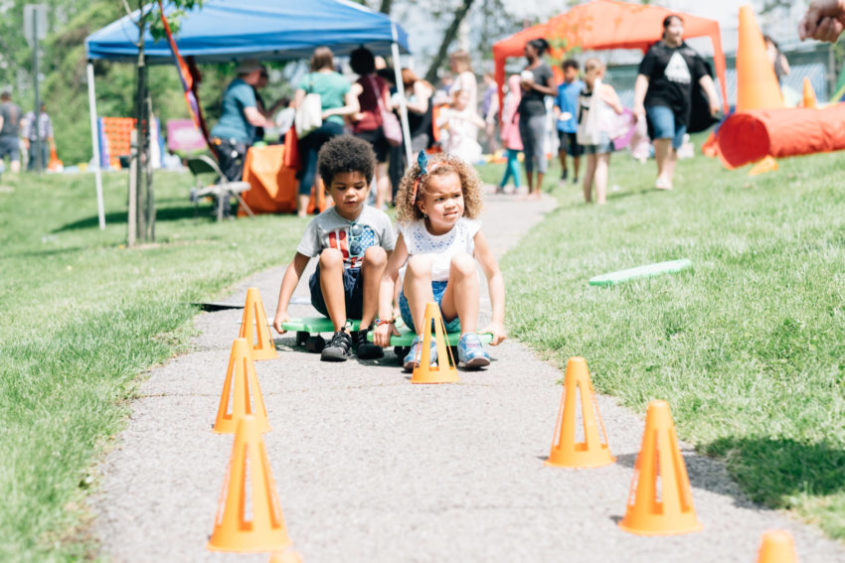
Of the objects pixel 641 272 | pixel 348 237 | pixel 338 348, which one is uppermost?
pixel 348 237

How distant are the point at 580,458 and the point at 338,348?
7.00 ft

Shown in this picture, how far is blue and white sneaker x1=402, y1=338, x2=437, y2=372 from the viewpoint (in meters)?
4.92

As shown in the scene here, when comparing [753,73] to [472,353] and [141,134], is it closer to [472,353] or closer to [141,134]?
[141,134]

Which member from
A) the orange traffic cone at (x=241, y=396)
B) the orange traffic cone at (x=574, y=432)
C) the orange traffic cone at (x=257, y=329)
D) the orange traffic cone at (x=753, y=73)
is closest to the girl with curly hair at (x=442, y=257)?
the orange traffic cone at (x=257, y=329)

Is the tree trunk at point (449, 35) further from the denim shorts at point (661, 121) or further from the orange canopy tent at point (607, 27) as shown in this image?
the denim shorts at point (661, 121)

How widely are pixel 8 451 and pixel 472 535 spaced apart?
5.45ft

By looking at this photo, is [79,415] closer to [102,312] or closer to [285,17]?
[102,312]

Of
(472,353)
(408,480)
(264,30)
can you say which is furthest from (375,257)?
(264,30)

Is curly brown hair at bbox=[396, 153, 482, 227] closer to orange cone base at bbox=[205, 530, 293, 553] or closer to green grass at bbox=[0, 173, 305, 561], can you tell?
green grass at bbox=[0, 173, 305, 561]

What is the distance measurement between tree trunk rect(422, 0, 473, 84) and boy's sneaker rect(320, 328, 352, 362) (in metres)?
23.5

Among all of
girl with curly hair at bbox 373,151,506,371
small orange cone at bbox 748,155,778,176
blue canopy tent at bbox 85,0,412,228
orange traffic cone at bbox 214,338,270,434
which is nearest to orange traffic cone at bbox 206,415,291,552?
orange traffic cone at bbox 214,338,270,434

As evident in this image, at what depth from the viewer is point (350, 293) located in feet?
18.6

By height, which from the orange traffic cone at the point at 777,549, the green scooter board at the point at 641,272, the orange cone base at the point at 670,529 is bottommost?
the orange cone base at the point at 670,529

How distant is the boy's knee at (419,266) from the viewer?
5.11 m
